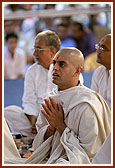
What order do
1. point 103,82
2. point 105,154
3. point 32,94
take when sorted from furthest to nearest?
point 32,94, point 103,82, point 105,154

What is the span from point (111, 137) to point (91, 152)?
0.40m

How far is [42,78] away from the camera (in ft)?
15.8

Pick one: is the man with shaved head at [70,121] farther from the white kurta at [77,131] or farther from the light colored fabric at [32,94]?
the light colored fabric at [32,94]

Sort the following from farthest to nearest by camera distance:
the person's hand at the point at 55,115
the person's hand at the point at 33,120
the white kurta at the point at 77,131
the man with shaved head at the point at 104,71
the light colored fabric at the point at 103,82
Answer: the person's hand at the point at 33,120 → the light colored fabric at the point at 103,82 → the man with shaved head at the point at 104,71 → the person's hand at the point at 55,115 → the white kurta at the point at 77,131

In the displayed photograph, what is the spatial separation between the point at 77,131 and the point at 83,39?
6.05m

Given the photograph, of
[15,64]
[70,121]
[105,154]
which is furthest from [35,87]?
[15,64]

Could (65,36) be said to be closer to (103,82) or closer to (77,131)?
(103,82)

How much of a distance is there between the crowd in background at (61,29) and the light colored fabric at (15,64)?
2.87 feet

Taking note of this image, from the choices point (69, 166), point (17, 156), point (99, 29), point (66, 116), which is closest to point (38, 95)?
point (17, 156)

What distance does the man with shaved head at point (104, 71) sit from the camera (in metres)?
4.08

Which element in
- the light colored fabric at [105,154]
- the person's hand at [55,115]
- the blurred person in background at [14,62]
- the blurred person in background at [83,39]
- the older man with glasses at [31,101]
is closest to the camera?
the light colored fabric at [105,154]

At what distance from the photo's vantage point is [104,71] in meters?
4.36

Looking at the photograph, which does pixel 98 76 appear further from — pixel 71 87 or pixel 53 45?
pixel 71 87

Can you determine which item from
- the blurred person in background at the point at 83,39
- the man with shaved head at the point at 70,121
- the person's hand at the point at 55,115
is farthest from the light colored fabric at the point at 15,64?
the person's hand at the point at 55,115
